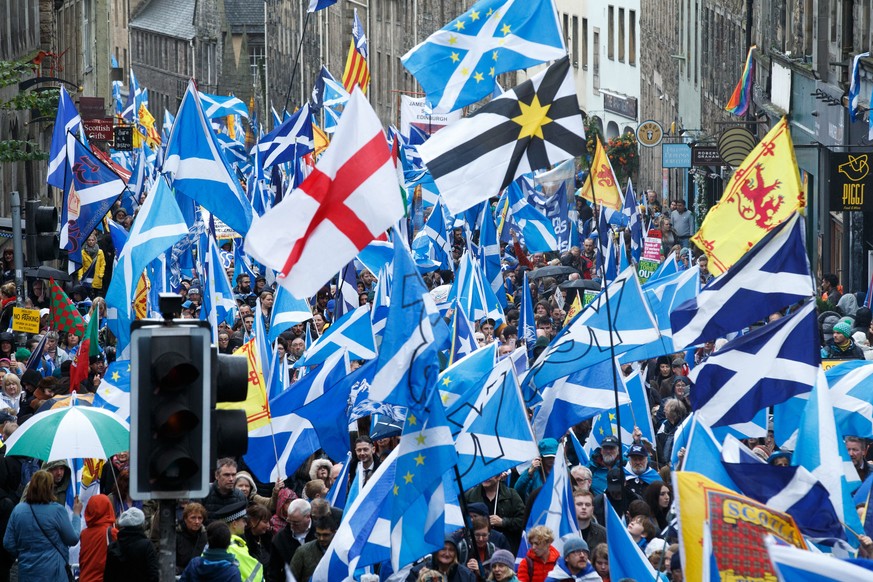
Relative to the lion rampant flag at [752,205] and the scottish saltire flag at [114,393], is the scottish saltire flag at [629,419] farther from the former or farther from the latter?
the scottish saltire flag at [114,393]

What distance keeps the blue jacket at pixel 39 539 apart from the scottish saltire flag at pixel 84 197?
1095 centimetres

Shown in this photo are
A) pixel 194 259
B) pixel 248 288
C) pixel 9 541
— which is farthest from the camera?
pixel 194 259

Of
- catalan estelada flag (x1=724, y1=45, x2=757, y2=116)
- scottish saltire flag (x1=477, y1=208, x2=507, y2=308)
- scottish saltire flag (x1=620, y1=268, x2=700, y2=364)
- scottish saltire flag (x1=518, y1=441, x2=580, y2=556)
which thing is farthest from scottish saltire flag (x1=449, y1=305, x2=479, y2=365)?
catalan estelada flag (x1=724, y1=45, x2=757, y2=116)

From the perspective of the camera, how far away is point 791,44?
117 ft

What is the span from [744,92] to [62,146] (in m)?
19.2

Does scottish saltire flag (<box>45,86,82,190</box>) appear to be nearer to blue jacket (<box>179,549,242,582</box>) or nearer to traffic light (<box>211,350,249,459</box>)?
blue jacket (<box>179,549,242,582</box>)

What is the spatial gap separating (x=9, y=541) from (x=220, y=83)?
349ft

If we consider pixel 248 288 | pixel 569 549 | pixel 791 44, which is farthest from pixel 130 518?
pixel 791 44

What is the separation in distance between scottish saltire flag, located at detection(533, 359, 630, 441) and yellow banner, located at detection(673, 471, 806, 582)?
15.9 ft

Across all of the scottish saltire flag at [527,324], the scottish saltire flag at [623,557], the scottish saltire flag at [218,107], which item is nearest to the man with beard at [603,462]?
the scottish saltire flag at [623,557]

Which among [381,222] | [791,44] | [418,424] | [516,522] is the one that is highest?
[791,44]

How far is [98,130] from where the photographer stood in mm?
45438

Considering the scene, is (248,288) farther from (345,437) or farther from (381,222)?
(381,222)

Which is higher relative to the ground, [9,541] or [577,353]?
[577,353]
